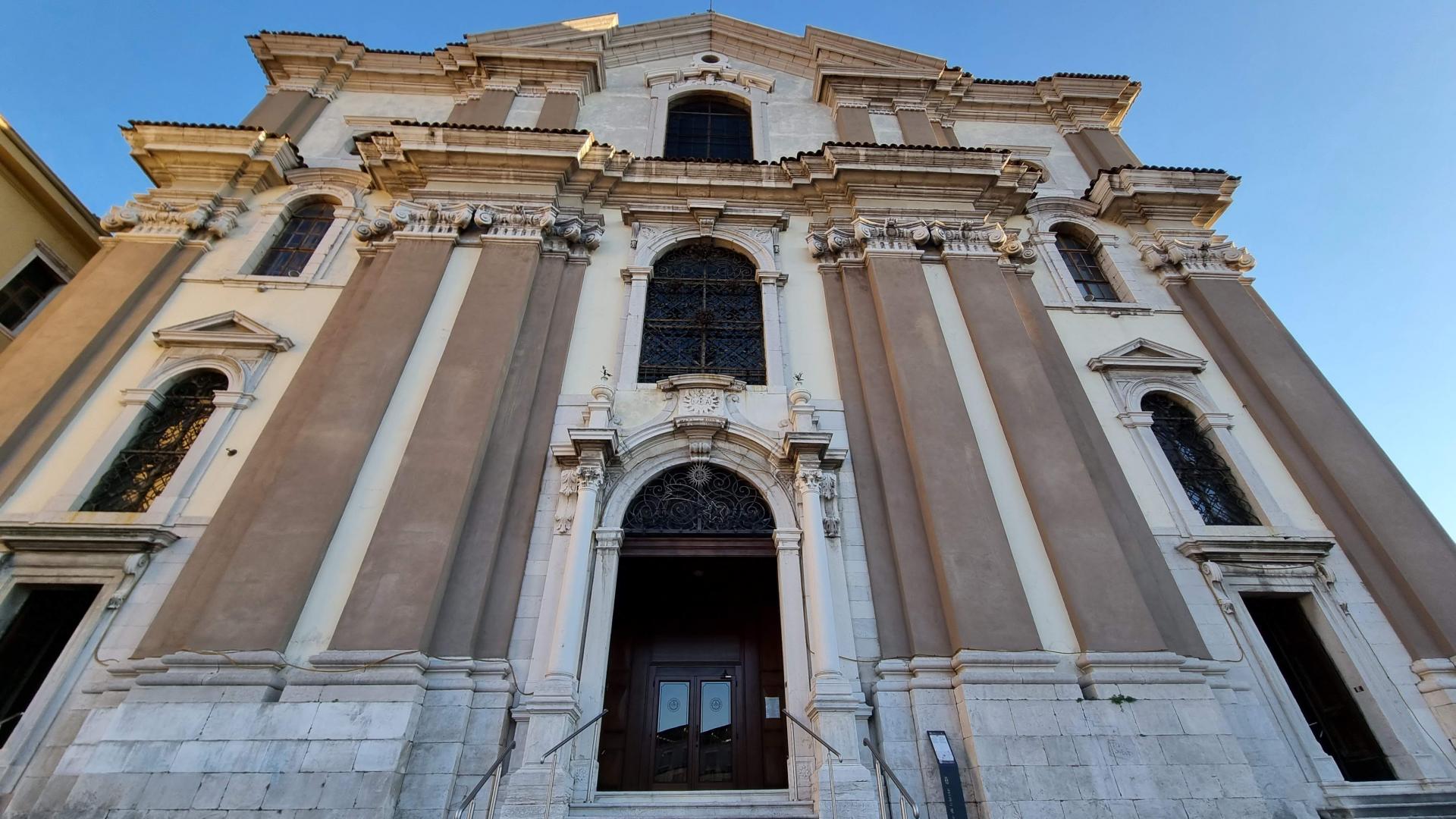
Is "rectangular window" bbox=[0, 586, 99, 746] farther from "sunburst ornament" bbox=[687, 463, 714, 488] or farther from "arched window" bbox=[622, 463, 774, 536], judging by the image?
"sunburst ornament" bbox=[687, 463, 714, 488]

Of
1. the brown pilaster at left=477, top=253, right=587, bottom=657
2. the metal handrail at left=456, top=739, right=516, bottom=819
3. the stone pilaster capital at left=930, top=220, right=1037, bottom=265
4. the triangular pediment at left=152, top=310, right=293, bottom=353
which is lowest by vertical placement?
the metal handrail at left=456, top=739, right=516, bottom=819

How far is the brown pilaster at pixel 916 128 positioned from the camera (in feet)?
49.3

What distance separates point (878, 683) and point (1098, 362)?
269 inches

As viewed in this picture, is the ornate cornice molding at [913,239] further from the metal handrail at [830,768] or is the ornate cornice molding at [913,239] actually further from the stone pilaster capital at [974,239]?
the metal handrail at [830,768]

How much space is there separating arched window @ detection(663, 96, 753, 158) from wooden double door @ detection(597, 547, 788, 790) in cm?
954

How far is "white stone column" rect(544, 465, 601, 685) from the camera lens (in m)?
7.37

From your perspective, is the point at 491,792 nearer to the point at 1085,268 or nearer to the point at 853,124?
the point at 1085,268

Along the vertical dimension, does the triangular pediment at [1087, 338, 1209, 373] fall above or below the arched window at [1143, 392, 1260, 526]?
above

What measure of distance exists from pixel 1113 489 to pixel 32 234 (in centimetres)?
1944

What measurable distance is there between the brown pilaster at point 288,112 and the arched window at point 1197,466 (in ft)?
57.8

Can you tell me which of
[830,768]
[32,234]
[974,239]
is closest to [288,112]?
[32,234]

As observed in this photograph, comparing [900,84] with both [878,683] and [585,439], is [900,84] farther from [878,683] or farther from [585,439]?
[878,683]

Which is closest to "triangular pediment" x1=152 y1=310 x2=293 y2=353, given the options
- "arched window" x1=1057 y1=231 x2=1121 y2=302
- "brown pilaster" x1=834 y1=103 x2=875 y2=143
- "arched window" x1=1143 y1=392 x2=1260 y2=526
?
"brown pilaster" x1=834 y1=103 x2=875 y2=143

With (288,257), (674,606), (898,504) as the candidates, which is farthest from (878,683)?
(288,257)
